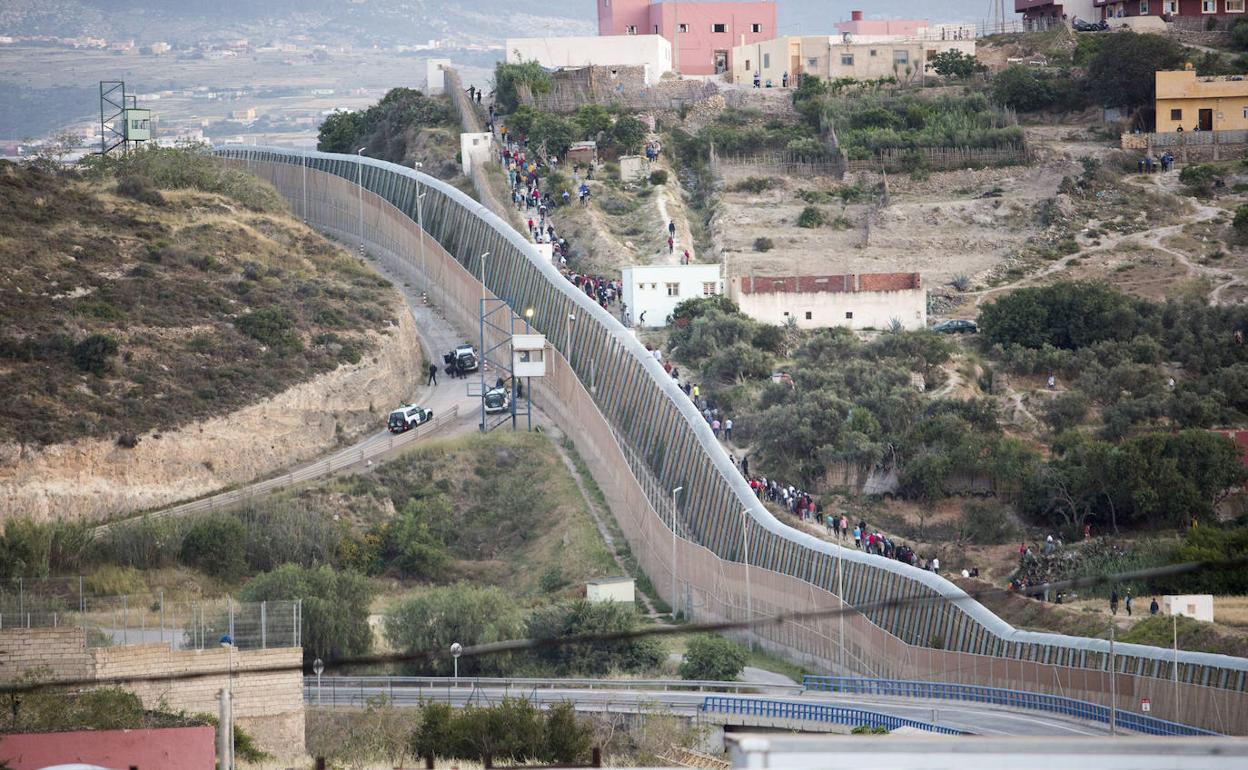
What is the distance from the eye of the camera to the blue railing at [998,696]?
1672 inches

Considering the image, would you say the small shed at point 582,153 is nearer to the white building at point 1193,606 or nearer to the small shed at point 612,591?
the small shed at point 612,591

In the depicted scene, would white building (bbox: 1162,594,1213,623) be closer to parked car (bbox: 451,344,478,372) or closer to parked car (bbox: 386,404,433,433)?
parked car (bbox: 386,404,433,433)

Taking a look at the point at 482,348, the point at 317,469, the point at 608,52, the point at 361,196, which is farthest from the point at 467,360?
the point at 608,52

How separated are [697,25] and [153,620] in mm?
79166

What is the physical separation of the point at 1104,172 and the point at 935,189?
7.50m

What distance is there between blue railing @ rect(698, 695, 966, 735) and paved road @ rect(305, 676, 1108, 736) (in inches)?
15.3

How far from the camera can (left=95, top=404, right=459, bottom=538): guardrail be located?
65.8m

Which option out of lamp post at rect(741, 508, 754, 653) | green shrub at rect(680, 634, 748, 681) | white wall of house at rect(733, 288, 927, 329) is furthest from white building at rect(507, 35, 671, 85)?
green shrub at rect(680, 634, 748, 681)

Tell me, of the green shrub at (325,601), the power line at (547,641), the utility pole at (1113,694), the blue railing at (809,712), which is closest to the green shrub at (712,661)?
the power line at (547,641)

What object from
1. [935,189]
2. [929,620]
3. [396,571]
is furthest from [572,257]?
[929,620]

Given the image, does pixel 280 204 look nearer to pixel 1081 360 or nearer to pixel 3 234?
pixel 3 234

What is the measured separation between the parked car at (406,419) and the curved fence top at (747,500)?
5197 mm

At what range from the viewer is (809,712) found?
4391 cm

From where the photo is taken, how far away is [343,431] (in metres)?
74.2
